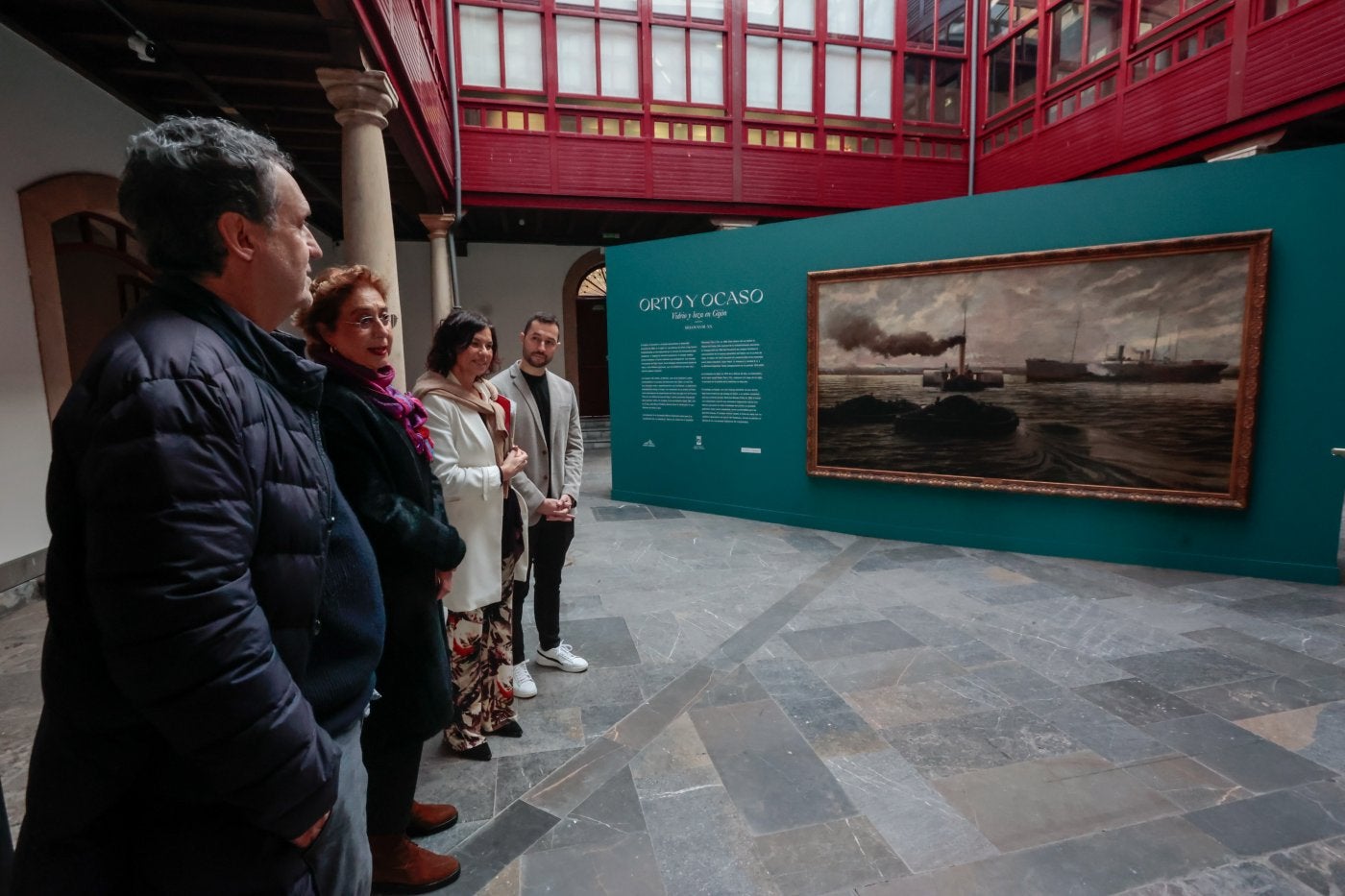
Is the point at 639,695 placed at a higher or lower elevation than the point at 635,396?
lower

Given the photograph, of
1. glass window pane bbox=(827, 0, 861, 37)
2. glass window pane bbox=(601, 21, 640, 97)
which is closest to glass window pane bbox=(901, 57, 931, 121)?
glass window pane bbox=(827, 0, 861, 37)

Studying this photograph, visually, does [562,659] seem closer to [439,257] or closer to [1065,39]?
[439,257]

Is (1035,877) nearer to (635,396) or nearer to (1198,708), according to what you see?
(1198,708)

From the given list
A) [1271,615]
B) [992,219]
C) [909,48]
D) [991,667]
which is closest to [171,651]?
[991,667]

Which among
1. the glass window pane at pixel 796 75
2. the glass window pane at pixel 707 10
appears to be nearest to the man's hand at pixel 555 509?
the glass window pane at pixel 796 75

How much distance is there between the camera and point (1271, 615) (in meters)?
4.02

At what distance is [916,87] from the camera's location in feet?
43.3

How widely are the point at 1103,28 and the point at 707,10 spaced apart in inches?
260

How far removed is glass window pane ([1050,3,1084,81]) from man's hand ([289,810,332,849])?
14396mm

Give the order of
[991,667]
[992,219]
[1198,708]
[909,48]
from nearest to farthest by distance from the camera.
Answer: [1198,708]
[991,667]
[992,219]
[909,48]

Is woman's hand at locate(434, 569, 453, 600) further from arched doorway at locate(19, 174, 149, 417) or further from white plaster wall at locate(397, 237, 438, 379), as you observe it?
white plaster wall at locate(397, 237, 438, 379)

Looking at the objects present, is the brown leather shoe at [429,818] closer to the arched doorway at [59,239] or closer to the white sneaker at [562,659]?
the white sneaker at [562,659]

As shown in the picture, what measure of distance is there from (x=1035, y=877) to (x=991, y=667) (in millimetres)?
1496

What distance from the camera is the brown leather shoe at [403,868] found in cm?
192
